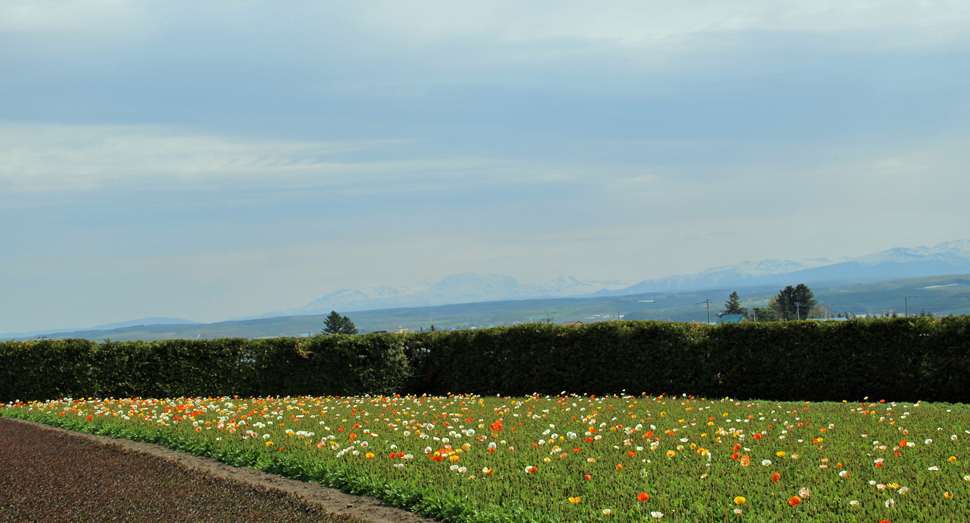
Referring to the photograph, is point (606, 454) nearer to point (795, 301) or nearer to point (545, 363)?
point (545, 363)

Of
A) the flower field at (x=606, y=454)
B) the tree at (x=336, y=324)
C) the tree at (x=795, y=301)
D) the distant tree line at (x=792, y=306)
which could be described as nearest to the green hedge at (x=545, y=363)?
the flower field at (x=606, y=454)

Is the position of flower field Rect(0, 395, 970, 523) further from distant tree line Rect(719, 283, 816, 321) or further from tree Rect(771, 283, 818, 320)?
tree Rect(771, 283, 818, 320)

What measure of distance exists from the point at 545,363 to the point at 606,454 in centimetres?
808

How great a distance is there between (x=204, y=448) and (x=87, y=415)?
4.05 meters

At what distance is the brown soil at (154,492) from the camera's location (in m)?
5.38

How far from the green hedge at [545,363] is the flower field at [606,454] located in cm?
249

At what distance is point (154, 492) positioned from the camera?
6035mm

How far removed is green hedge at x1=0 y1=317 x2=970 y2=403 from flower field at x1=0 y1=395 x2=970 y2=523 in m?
2.49

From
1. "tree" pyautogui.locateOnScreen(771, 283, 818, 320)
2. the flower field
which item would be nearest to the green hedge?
the flower field

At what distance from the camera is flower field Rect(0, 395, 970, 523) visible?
5.14 m

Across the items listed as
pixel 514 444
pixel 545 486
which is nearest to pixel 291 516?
pixel 545 486

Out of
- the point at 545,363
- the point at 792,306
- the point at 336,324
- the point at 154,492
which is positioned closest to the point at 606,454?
the point at 154,492

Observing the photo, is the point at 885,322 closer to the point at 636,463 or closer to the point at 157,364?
the point at 636,463

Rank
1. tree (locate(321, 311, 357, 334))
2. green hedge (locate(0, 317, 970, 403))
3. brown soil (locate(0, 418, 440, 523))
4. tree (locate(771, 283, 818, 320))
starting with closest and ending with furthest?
brown soil (locate(0, 418, 440, 523))
green hedge (locate(0, 317, 970, 403))
tree (locate(321, 311, 357, 334))
tree (locate(771, 283, 818, 320))
